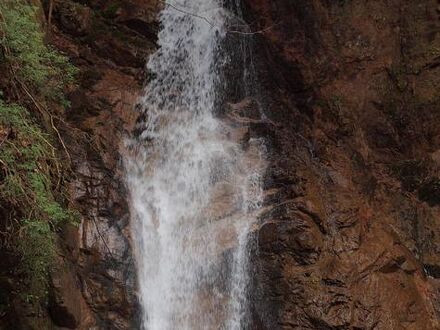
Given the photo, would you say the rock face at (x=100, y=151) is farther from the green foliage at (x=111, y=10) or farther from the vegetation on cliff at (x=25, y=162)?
the vegetation on cliff at (x=25, y=162)

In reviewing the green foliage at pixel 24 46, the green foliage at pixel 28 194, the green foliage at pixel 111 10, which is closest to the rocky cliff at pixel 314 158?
the green foliage at pixel 111 10

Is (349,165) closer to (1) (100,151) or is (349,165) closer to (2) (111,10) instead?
(1) (100,151)

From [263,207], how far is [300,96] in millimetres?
2664

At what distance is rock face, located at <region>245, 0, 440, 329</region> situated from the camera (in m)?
7.64

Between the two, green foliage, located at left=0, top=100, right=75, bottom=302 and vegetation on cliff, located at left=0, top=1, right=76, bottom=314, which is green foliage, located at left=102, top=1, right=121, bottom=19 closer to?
vegetation on cliff, located at left=0, top=1, right=76, bottom=314

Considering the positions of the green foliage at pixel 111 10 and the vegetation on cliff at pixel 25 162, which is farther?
the green foliage at pixel 111 10

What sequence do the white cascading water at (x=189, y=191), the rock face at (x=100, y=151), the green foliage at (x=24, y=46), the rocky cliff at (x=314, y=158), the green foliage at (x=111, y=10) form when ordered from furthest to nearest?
the green foliage at (x=111, y=10) → the white cascading water at (x=189, y=191) → the rocky cliff at (x=314, y=158) → the rock face at (x=100, y=151) → the green foliage at (x=24, y=46)

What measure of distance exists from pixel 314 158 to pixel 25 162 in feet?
18.0

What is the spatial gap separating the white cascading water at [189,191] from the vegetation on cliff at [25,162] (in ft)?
7.26

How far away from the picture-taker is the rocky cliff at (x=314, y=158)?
23.4 feet

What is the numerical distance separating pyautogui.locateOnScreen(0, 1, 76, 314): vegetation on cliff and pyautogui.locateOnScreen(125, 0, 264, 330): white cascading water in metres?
2.21

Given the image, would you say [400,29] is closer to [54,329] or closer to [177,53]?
[177,53]

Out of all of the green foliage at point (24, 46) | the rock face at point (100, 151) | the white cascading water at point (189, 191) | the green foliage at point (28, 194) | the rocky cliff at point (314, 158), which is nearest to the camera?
the green foliage at point (28, 194)

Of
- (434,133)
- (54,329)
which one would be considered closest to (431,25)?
(434,133)
